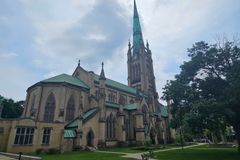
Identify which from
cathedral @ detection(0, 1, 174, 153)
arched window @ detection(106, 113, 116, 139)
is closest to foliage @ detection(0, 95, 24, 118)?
cathedral @ detection(0, 1, 174, 153)

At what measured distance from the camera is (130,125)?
40.6 m

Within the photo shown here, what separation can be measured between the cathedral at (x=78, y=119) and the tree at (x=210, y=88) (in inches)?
601

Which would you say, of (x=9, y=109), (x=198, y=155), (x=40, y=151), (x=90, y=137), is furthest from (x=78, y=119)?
(x=9, y=109)

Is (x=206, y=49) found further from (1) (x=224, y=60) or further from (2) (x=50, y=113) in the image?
(2) (x=50, y=113)

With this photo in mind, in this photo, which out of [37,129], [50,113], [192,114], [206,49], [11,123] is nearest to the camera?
[192,114]

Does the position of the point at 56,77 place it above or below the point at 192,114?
above

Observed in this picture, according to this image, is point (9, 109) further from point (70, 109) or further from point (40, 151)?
point (40, 151)

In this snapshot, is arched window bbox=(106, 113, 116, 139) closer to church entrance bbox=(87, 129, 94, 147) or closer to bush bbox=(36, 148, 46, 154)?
church entrance bbox=(87, 129, 94, 147)

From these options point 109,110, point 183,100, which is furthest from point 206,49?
point 109,110

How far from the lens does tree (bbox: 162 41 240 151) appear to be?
18.0m

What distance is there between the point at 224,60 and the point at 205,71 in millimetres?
2474

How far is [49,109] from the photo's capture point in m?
32.8

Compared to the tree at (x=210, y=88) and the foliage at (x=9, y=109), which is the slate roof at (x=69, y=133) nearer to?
the tree at (x=210, y=88)

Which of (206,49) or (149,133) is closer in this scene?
(206,49)
